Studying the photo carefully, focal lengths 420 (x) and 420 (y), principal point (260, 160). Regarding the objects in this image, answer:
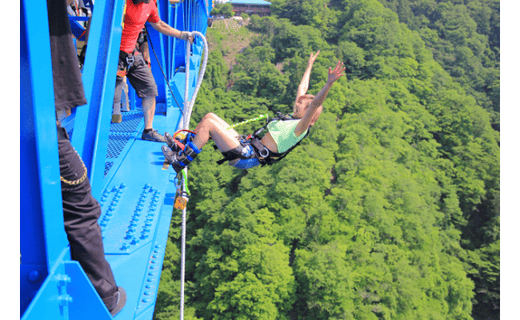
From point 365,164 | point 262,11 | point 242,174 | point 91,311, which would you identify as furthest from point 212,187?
point 262,11

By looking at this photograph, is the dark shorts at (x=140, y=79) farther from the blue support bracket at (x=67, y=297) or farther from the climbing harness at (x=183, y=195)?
the blue support bracket at (x=67, y=297)

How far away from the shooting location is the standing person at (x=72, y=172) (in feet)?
7.09

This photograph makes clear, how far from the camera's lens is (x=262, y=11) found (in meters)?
77.6

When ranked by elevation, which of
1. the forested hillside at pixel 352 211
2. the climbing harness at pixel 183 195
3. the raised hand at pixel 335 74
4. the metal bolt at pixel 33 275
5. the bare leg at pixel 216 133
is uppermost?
the raised hand at pixel 335 74

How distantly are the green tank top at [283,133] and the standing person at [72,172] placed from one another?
2.34 m

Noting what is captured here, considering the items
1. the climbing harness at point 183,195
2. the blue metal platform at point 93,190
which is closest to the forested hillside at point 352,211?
the climbing harness at point 183,195

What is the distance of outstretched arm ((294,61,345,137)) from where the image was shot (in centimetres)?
356

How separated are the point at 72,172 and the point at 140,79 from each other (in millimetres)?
3116

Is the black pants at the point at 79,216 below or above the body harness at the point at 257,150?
above

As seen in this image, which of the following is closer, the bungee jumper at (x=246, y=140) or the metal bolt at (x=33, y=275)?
the metal bolt at (x=33, y=275)

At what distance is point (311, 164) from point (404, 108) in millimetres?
19583

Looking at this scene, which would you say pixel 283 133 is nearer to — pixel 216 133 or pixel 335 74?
pixel 216 133

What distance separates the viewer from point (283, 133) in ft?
14.7

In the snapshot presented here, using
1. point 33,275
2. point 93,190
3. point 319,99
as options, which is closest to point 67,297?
point 33,275
